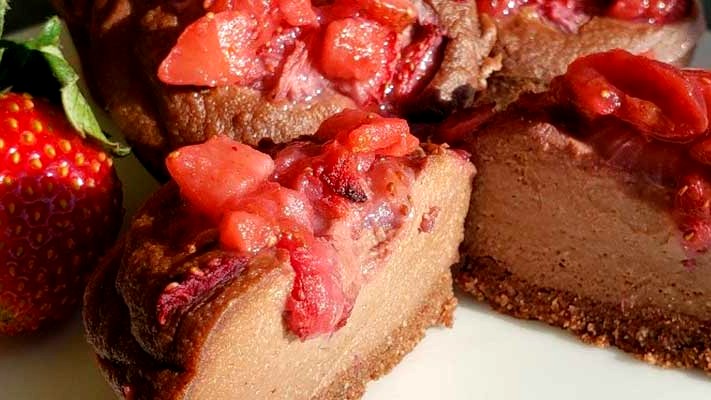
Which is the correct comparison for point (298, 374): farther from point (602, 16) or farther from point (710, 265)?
point (602, 16)

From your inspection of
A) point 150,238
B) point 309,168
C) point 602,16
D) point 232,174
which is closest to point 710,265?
point 602,16

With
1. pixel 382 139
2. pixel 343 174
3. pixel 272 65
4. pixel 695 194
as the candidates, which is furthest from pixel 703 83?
pixel 272 65

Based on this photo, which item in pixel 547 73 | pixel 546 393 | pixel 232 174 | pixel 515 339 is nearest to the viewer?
pixel 232 174

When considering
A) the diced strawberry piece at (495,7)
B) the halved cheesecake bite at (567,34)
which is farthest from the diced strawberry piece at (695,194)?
the diced strawberry piece at (495,7)

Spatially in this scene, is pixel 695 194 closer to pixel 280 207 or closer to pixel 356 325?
pixel 356 325

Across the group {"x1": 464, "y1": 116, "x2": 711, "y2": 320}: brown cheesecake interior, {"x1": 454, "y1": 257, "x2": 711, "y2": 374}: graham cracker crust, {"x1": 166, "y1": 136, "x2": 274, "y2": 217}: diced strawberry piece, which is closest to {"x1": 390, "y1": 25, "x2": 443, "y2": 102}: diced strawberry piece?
{"x1": 464, "y1": 116, "x2": 711, "y2": 320}: brown cheesecake interior

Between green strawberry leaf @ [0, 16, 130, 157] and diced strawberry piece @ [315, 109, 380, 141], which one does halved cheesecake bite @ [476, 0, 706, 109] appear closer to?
diced strawberry piece @ [315, 109, 380, 141]
